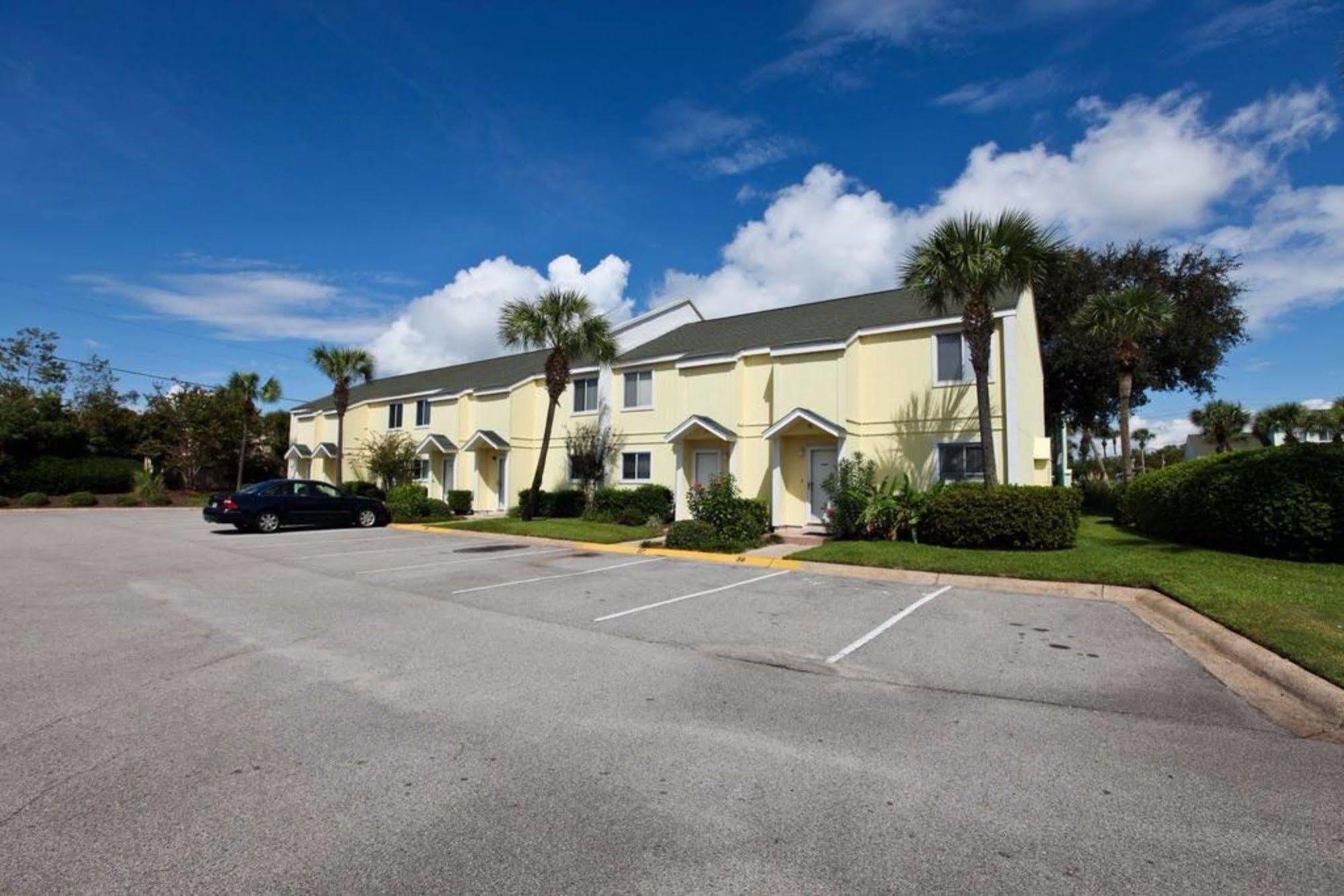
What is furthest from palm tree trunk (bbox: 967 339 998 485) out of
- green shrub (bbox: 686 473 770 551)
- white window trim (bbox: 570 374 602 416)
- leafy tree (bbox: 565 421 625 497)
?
white window trim (bbox: 570 374 602 416)

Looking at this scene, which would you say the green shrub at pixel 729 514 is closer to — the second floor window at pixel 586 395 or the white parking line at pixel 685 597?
the white parking line at pixel 685 597

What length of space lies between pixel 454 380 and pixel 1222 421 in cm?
4920

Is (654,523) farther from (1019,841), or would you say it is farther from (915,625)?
(1019,841)

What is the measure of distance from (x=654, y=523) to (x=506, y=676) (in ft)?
50.9

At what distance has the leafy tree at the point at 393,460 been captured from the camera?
31.1 m

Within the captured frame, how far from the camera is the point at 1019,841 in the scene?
3.29 meters

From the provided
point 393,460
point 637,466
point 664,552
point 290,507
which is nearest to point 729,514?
point 664,552

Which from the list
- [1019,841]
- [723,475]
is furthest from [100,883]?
[723,475]

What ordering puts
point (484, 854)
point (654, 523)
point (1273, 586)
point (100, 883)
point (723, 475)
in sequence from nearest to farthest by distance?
point (100, 883) → point (484, 854) → point (1273, 586) → point (723, 475) → point (654, 523)

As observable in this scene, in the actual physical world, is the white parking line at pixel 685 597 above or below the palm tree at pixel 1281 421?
below

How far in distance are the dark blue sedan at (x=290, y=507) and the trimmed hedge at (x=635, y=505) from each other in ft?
25.3

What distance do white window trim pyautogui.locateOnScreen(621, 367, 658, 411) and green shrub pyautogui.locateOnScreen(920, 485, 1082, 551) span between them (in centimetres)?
1131

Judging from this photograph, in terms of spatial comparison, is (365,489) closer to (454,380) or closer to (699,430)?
(454,380)

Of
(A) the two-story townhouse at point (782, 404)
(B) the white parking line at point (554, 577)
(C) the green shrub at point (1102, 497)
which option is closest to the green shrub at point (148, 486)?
(A) the two-story townhouse at point (782, 404)
